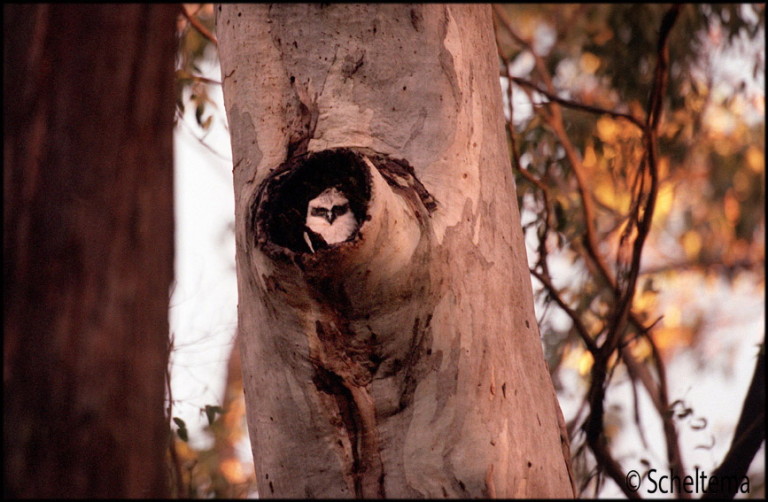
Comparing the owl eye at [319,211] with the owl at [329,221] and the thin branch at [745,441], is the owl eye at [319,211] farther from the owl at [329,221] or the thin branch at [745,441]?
the thin branch at [745,441]

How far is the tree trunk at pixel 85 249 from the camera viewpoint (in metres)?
0.65

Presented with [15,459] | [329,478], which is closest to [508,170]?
[329,478]

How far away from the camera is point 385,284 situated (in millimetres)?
1189

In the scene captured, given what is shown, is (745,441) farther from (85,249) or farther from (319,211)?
(85,249)

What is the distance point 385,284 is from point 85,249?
573 millimetres

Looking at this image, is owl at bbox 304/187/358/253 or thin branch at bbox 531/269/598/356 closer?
owl at bbox 304/187/358/253

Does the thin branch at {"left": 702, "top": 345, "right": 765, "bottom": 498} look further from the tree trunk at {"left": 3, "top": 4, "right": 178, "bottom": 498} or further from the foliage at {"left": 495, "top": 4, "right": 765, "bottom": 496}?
the tree trunk at {"left": 3, "top": 4, "right": 178, "bottom": 498}

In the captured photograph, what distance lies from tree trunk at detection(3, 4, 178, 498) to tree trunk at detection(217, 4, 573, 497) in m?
0.48

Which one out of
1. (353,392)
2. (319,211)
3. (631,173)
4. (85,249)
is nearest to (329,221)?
(319,211)

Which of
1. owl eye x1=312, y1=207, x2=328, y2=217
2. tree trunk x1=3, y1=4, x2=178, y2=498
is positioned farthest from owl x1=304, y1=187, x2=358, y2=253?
tree trunk x1=3, y1=4, x2=178, y2=498

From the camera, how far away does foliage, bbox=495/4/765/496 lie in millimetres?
2586

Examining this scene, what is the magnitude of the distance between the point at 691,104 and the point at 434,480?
3860 mm

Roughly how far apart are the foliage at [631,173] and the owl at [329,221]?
1.16 m

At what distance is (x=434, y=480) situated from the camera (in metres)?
1.18
